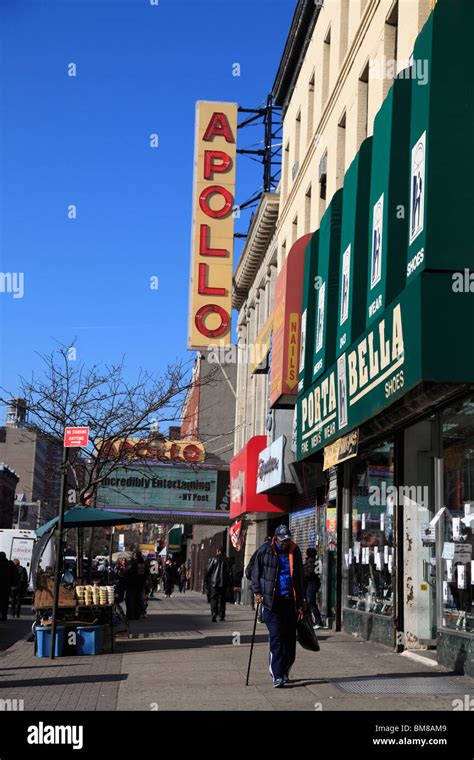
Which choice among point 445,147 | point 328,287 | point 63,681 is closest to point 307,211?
point 328,287

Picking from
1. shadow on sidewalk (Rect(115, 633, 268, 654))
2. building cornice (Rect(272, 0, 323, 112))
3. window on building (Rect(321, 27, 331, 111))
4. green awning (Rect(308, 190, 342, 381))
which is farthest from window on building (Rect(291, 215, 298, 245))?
shadow on sidewalk (Rect(115, 633, 268, 654))

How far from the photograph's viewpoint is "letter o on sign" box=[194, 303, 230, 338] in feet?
117

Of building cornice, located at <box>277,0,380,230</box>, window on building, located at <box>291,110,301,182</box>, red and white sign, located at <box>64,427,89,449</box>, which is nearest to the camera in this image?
red and white sign, located at <box>64,427,89,449</box>

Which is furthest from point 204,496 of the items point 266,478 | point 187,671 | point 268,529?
point 187,671

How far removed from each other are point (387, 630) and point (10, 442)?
15164 cm

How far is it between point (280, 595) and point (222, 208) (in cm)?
2642

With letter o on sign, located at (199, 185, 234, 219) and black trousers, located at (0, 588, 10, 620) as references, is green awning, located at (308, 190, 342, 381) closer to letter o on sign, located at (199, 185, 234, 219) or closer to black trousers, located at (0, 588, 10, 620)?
black trousers, located at (0, 588, 10, 620)

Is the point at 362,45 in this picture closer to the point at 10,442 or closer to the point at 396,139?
the point at 396,139

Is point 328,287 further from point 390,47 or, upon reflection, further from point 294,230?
point 294,230

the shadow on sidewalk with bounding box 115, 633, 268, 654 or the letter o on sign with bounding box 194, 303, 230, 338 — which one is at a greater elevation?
the letter o on sign with bounding box 194, 303, 230, 338

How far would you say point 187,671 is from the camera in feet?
40.7

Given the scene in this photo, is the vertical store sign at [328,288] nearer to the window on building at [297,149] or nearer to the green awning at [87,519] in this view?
the green awning at [87,519]

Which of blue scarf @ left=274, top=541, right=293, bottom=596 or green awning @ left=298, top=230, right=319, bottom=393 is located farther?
green awning @ left=298, top=230, right=319, bottom=393

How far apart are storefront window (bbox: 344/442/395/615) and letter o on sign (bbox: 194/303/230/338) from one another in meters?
17.8
